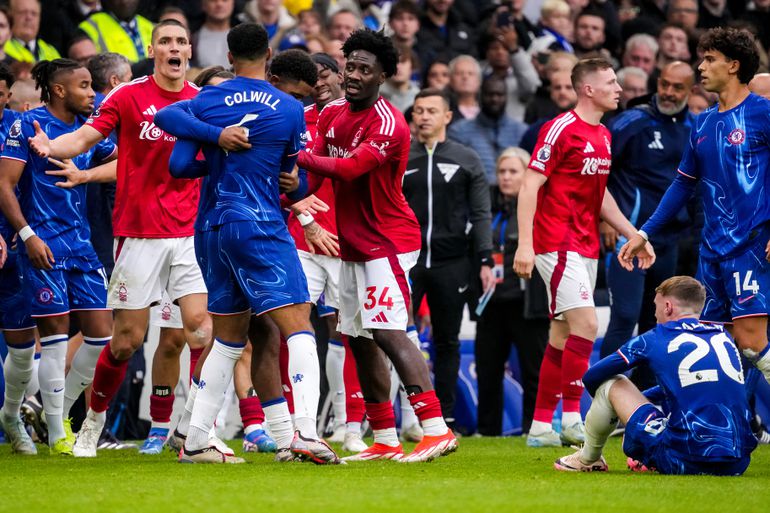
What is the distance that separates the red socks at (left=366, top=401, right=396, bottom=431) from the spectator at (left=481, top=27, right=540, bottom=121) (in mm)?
7982

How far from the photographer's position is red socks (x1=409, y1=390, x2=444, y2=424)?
792 centimetres

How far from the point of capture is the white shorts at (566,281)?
972 cm

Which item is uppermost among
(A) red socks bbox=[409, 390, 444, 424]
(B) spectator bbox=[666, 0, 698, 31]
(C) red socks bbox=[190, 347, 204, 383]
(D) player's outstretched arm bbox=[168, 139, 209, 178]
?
(B) spectator bbox=[666, 0, 698, 31]

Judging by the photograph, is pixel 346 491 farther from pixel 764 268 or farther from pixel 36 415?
pixel 36 415

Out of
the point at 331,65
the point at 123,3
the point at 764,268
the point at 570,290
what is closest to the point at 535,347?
the point at 570,290

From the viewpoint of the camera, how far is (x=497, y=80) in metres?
14.9

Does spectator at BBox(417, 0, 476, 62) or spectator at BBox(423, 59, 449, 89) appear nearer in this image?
spectator at BBox(423, 59, 449, 89)

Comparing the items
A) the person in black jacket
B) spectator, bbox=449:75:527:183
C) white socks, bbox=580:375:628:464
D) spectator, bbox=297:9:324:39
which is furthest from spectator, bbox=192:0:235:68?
white socks, bbox=580:375:628:464

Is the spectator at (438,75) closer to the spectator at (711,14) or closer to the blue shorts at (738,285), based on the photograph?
the spectator at (711,14)

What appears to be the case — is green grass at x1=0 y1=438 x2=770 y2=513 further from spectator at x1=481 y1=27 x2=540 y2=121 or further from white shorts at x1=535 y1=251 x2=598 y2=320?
spectator at x1=481 y1=27 x2=540 y2=121

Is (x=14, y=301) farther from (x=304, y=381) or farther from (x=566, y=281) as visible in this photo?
(x=566, y=281)

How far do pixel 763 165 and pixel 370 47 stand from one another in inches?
100

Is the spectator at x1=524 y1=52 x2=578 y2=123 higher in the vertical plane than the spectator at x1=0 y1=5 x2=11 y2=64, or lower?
lower

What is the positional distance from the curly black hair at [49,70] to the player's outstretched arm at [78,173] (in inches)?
22.1
